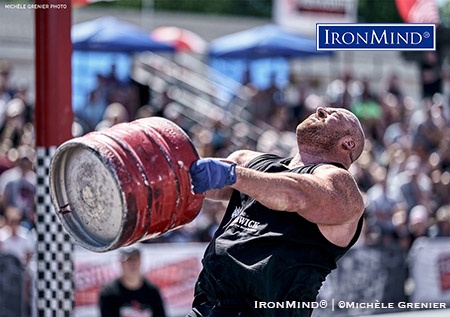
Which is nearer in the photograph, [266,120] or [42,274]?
[42,274]

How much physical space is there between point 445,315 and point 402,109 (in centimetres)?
536

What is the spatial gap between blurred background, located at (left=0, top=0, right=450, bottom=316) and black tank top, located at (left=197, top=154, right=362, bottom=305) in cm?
242

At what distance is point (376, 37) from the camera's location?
17.2 ft

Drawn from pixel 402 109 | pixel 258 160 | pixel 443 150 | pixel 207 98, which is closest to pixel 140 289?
pixel 258 160

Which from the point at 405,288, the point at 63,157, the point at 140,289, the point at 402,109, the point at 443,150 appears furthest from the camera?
the point at 402,109

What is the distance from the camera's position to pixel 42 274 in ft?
20.4

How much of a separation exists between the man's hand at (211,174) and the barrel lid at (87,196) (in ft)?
1.07

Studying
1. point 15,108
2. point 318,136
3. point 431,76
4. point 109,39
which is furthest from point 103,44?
point 318,136

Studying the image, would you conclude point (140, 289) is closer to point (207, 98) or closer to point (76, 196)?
point (76, 196)

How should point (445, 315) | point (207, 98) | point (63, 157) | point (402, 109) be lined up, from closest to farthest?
point (63, 157) < point (445, 315) < point (402, 109) < point (207, 98)

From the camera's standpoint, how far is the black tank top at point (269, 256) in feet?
14.5

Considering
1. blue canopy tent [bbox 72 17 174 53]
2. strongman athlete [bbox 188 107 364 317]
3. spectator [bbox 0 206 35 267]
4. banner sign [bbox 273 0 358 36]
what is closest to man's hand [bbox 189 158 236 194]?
strongman athlete [bbox 188 107 364 317]

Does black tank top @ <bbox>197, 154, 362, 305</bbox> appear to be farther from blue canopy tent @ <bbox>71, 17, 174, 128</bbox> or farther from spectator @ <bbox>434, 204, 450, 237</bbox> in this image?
blue canopy tent @ <bbox>71, 17, 174, 128</bbox>

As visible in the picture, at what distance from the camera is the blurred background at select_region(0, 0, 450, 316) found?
933cm
